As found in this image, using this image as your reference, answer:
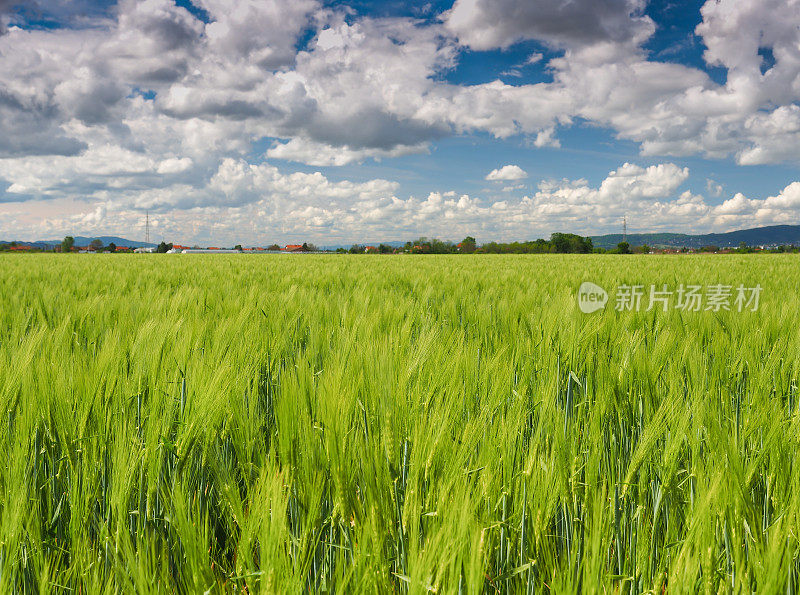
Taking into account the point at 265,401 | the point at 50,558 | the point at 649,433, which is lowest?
the point at 50,558

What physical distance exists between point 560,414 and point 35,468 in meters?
1.20

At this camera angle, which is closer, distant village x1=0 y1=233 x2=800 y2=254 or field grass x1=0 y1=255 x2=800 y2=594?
field grass x1=0 y1=255 x2=800 y2=594

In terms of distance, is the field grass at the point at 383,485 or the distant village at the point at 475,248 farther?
the distant village at the point at 475,248

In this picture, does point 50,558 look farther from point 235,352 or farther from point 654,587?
point 654,587

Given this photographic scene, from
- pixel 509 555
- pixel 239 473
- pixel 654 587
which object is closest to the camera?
pixel 654 587

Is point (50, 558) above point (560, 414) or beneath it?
beneath

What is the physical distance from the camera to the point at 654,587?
77cm

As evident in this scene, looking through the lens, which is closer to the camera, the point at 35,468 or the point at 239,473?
the point at 35,468

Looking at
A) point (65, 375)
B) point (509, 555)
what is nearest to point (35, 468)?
point (65, 375)

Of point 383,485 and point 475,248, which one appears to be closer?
point 383,485

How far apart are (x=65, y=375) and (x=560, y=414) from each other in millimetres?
1312

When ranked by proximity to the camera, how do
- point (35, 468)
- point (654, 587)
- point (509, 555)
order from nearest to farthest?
point (654, 587) < point (509, 555) < point (35, 468)

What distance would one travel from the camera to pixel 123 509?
82cm

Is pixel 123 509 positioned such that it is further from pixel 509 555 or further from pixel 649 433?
pixel 649 433
